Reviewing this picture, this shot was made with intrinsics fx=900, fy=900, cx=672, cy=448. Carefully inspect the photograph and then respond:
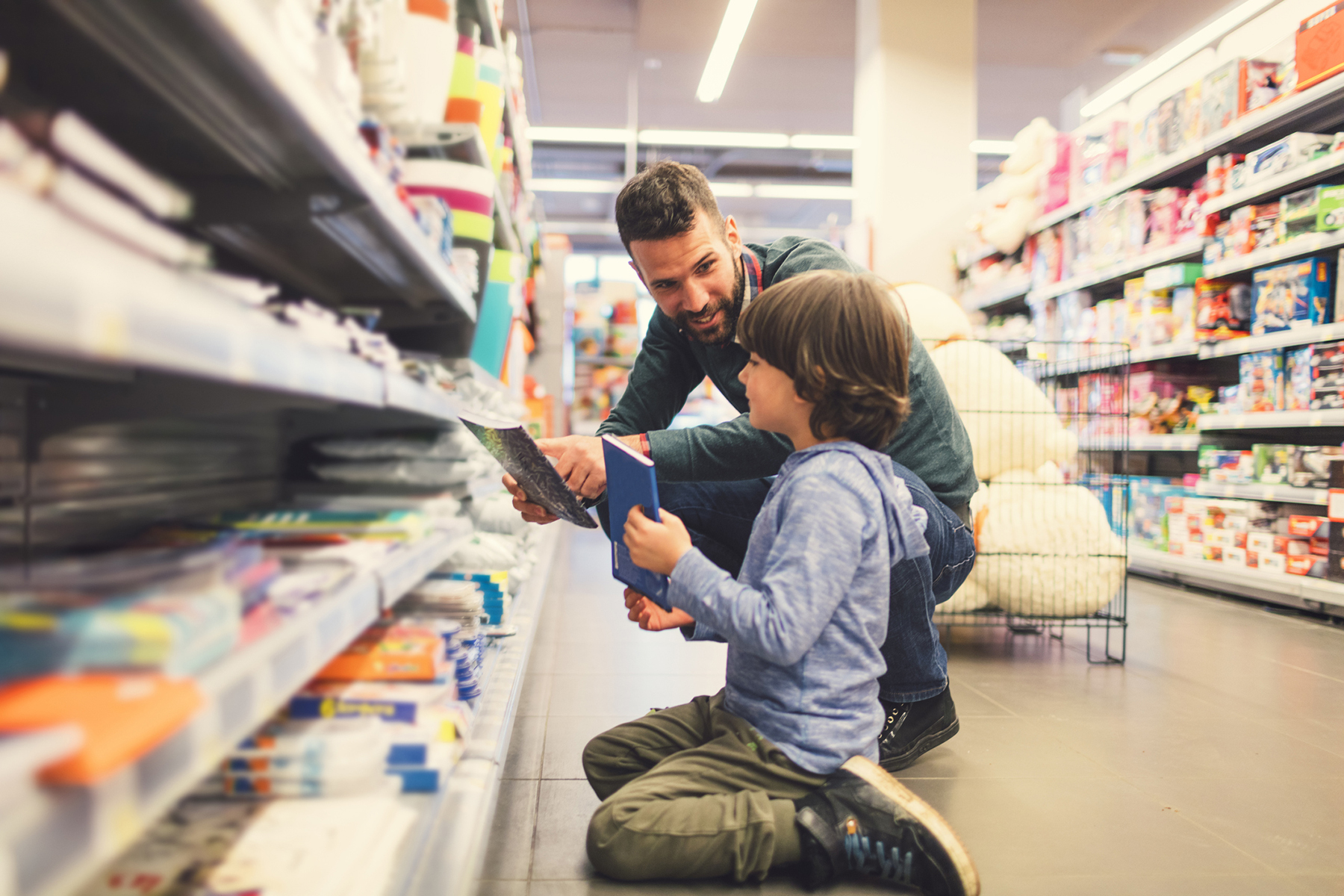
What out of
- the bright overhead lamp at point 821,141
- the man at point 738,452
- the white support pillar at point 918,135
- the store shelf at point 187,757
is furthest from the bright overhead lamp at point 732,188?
the store shelf at point 187,757

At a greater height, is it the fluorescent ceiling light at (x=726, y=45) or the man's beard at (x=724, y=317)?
the fluorescent ceiling light at (x=726, y=45)

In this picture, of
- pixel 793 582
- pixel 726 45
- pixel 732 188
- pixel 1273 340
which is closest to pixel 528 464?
pixel 793 582

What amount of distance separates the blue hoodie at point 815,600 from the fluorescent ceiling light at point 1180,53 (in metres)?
4.72

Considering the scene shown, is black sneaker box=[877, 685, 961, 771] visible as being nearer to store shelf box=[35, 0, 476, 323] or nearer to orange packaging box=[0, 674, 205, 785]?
store shelf box=[35, 0, 476, 323]

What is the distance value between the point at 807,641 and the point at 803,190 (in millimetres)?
10900

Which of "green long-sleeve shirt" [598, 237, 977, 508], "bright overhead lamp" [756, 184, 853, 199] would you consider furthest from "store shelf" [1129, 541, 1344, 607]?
"bright overhead lamp" [756, 184, 853, 199]

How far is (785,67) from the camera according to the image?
799 centimetres

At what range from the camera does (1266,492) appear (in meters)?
3.46

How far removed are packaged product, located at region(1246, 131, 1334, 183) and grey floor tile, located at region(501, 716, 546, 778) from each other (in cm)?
335

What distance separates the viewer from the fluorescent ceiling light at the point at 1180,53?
4617 mm

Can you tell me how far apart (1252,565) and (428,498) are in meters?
3.47

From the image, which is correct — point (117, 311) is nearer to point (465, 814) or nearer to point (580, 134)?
point (465, 814)

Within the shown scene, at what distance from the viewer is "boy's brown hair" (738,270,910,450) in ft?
3.98

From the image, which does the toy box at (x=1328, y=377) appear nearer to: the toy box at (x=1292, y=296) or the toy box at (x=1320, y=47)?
the toy box at (x=1292, y=296)
